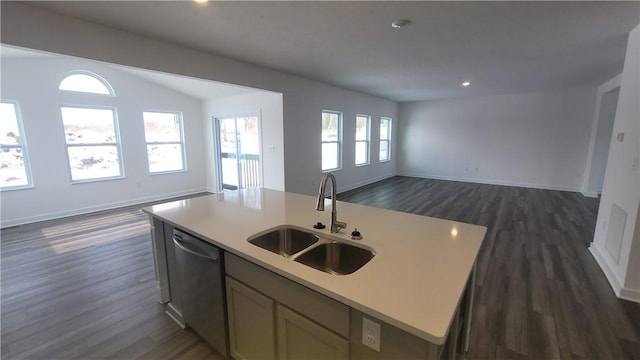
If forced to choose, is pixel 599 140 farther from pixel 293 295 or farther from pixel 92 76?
pixel 92 76

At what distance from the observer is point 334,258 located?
A: 1.57 metres

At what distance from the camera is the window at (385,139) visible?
8430 mm

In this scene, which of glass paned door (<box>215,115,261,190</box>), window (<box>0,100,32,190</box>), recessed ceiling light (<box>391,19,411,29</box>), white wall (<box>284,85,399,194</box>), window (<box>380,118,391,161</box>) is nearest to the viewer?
recessed ceiling light (<box>391,19,411,29</box>)

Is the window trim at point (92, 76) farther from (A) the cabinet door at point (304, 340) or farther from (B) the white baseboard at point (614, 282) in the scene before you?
(B) the white baseboard at point (614, 282)

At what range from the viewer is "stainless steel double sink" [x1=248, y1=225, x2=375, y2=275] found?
1487 millimetres

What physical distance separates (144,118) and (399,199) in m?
5.70

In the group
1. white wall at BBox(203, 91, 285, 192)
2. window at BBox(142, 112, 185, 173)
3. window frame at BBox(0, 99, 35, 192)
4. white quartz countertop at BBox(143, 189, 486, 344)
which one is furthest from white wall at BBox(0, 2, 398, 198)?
window at BBox(142, 112, 185, 173)

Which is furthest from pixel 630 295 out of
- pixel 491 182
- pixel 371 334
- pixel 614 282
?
pixel 491 182

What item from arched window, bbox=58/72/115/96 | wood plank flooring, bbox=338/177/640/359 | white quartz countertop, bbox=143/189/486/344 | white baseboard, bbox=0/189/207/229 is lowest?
wood plank flooring, bbox=338/177/640/359

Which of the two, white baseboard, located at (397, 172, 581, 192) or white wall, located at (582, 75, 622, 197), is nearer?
white wall, located at (582, 75, 622, 197)

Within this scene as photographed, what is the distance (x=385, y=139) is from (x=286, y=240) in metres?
7.37

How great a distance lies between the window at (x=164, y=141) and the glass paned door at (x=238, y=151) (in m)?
0.90

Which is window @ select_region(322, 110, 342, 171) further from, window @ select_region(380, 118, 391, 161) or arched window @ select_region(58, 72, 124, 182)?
arched window @ select_region(58, 72, 124, 182)

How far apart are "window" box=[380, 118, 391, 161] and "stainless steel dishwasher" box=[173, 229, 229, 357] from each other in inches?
288
